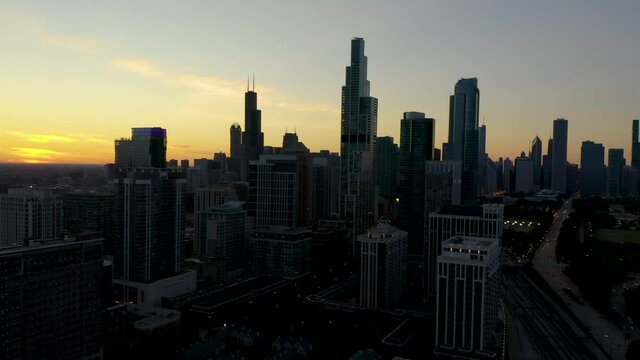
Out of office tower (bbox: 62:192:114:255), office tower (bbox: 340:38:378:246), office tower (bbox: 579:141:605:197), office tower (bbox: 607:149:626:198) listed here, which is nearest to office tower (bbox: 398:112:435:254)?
office tower (bbox: 340:38:378:246)

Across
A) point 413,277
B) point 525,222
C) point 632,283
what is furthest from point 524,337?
point 525,222

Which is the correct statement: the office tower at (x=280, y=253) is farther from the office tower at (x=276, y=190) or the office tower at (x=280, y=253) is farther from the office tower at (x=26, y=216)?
the office tower at (x=26, y=216)

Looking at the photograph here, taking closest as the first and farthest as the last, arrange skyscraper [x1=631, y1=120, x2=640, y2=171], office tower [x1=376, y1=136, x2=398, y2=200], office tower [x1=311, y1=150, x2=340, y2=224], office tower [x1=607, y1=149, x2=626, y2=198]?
1. office tower [x1=311, y1=150, x2=340, y2=224]
2. office tower [x1=376, y1=136, x2=398, y2=200]
3. office tower [x1=607, y1=149, x2=626, y2=198]
4. skyscraper [x1=631, y1=120, x2=640, y2=171]

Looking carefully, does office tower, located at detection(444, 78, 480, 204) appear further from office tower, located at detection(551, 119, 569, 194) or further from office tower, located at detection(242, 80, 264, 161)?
office tower, located at detection(551, 119, 569, 194)

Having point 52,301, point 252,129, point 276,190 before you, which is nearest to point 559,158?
point 252,129

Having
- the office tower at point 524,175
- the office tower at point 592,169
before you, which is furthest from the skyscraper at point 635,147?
the office tower at point 524,175

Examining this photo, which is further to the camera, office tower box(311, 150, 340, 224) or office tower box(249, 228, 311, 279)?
office tower box(311, 150, 340, 224)

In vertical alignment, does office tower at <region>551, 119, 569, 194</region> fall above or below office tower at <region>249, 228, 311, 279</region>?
above

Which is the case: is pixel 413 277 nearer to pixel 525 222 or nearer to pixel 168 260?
pixel 168 260
